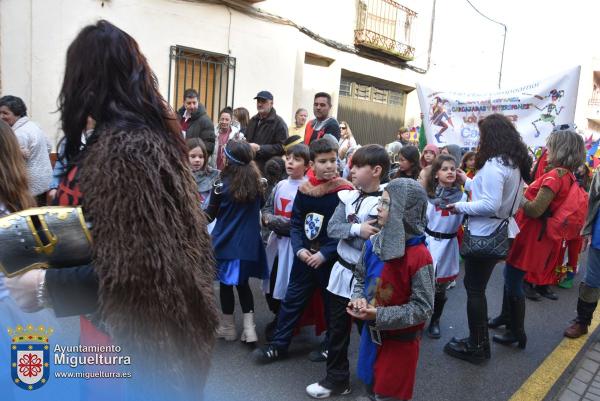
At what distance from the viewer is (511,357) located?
396 centimetres

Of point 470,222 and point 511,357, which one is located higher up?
point 470,222

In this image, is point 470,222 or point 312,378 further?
point 470,222

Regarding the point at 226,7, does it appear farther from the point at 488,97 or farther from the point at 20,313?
the point at 20,313

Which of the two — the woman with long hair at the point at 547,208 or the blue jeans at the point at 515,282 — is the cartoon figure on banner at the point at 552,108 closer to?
the woman with long hair at the point at 547,208

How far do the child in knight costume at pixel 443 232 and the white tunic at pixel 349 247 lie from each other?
1.24 metres

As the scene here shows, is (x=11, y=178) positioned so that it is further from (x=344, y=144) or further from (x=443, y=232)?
(x=344, y=144)

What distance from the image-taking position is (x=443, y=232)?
4.22 meters

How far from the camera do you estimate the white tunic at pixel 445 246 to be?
4.21 meters

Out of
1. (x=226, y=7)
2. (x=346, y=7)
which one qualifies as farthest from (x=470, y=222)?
(x=346, y=7)

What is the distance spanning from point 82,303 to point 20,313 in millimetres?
427

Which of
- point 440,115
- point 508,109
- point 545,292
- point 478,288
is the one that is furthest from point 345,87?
point 478,288

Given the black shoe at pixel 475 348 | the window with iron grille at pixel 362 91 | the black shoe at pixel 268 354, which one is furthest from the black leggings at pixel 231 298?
the window with iron grille at pixel 362 91

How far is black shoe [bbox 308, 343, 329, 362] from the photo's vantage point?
371 cm

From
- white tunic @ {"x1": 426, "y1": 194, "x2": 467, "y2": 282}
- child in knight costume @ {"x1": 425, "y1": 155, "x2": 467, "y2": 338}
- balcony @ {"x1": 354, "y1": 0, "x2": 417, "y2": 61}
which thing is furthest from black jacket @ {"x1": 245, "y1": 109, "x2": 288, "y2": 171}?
balcony @ {"x1": 354, "y1": 0, "x2": 417, "y2": 61}
